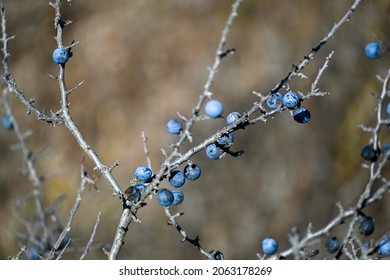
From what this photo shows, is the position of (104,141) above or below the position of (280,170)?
above

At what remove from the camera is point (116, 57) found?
7.21 m

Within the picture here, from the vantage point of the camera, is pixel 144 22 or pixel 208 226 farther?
pixel 144 22

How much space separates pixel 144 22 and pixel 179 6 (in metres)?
0.54

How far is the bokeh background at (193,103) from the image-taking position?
6.12 metres

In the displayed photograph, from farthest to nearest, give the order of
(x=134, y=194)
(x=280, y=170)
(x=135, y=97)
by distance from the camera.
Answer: (x=135, y=97)
(x=280, y=170)
(x=134, y=194)

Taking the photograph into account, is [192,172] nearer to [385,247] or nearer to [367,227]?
[367,227]

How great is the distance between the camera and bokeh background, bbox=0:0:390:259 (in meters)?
6.12

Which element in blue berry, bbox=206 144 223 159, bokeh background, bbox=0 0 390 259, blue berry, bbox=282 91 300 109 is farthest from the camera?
bokeh background, bbox=0 0 390 259

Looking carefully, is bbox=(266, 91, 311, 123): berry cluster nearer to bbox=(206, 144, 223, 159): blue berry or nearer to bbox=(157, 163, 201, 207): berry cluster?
bbox=(206, 144, 223, 159): blue berry

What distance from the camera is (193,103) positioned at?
22.8 feet

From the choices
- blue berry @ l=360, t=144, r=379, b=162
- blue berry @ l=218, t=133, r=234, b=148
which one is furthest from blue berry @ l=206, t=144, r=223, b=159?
blue berry @ l=360, t=144, r=379, b=162

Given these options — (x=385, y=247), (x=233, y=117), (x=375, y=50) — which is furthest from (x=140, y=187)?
(x=375, y=50)
